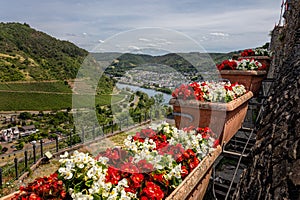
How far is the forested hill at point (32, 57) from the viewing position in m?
51.5

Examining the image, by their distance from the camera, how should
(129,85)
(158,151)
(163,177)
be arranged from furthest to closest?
1. (129,85)
2. (158,151)
3. (163,177)

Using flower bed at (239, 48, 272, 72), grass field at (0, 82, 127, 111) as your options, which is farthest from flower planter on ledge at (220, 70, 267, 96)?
grass field at (0, 82, 127, 111)

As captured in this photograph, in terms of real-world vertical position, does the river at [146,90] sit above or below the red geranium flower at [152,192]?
above

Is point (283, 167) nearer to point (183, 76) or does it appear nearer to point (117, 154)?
point (117, 154)

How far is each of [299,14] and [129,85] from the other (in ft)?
10.6

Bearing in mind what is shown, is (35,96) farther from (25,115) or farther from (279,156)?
(279,156)

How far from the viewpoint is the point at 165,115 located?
111 inches

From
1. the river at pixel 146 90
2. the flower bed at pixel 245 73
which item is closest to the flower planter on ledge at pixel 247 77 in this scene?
the flower bed at pixel 245 73

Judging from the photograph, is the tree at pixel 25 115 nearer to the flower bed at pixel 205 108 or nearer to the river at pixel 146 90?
the river at pixel 146 90

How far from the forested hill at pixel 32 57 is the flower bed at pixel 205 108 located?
48.0 metres

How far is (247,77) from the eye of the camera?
357cm

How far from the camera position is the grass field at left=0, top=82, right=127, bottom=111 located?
46.6m

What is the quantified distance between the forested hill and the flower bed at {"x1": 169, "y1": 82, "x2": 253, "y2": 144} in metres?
48.0

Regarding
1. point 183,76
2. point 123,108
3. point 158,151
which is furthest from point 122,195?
point 183,76
